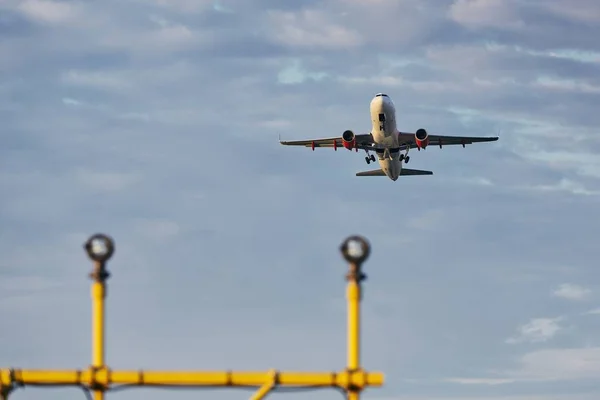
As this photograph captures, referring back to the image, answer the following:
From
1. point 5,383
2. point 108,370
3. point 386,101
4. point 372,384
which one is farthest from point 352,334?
point 386,101

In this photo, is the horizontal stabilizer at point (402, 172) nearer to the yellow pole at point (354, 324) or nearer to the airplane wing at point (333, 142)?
the airplane wing at point (333, 142)

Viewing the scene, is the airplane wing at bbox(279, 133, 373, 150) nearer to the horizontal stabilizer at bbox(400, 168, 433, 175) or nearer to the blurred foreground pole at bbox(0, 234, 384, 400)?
the horizontal stabilizer at bbox(400, 168, 433, 175)

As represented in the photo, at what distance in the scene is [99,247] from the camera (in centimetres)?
1573

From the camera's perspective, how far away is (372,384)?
15250mm

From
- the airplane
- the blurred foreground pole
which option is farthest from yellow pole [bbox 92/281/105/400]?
the airplane

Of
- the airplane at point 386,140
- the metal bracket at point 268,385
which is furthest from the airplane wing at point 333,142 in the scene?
the metal bracket at point 268,385

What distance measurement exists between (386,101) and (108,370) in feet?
290

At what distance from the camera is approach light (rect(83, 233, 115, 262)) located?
51.0ft

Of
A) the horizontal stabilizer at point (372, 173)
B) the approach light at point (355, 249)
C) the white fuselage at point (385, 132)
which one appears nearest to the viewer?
the approach light at point (355, 249)

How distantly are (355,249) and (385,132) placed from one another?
88.6 metres

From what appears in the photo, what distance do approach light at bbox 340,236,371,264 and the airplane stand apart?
87.3 metres

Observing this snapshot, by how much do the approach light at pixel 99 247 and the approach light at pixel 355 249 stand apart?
115 inches

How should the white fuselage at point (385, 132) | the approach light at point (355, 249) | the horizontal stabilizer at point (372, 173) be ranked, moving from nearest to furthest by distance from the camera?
the approach light at point (355, 249)
the white fuselage at point (385, 132)
the horizontal stabilizer at point (372, 173)

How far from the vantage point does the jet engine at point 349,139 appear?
105062 mm
